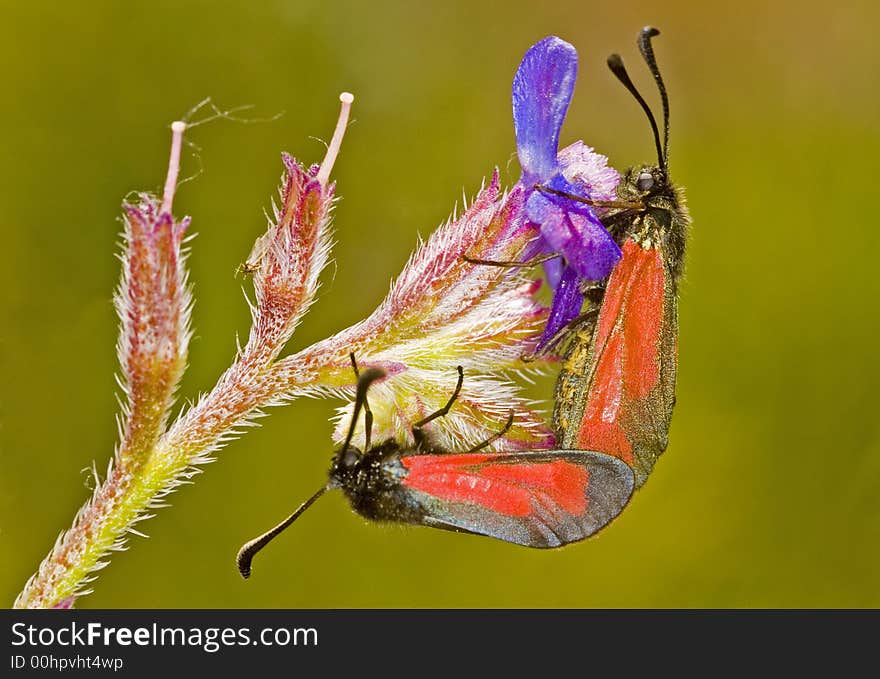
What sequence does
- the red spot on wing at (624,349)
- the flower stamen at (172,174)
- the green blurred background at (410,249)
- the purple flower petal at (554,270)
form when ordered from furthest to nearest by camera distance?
the green blurred background at (410,249), the purple flower petal at (554,270), the red spot on wing at (624,349), the flower stamen at (172,174)

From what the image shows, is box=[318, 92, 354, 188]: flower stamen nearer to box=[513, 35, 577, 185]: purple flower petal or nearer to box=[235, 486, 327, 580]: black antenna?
box=[513, 35, 577, 185]: purple flower petal

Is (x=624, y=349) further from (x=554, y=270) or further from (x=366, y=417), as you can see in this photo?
(x=366, y=417)

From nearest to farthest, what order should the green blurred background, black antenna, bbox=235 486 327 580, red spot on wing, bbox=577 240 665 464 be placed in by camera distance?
1. black antenna, bbox=235 486 327 580
2. red spot on wing, bbox=577 240 665 464
3. the green blurred background

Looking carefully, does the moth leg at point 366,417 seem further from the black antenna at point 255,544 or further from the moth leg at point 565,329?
the moth leg at point 565,329

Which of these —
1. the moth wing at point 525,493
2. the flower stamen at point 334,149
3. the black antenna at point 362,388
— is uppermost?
the flower stamen at point 334,149

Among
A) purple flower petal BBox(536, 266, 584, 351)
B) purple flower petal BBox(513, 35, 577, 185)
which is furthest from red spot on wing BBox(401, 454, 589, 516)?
purple flower petal BBox(513, 35, 577, 185)

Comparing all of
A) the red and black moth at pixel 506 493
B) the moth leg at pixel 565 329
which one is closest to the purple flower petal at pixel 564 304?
the moth leg at pixel 565 329
